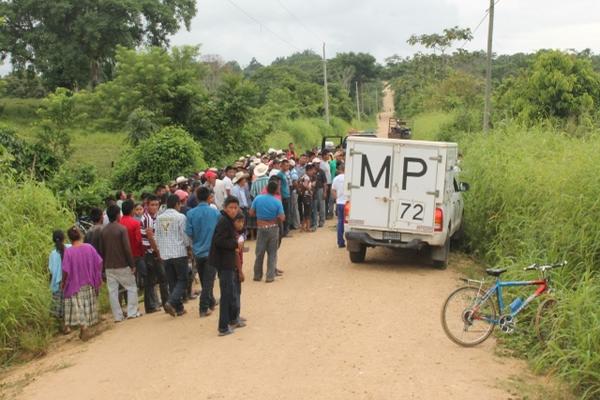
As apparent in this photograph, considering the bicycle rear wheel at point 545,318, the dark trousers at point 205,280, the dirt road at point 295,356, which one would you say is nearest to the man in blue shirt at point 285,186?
the dirt road at point 295,356

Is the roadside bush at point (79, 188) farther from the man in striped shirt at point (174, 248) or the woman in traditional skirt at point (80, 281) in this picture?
the man in striped shirt at point (174, 248)

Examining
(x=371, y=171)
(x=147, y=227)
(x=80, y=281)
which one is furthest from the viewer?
(x=371, y=171)

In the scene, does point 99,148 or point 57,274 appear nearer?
point 57,274

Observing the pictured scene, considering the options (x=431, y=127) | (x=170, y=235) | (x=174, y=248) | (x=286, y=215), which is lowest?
(x=286, y=215)

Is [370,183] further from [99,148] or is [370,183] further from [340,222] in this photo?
[99,148]

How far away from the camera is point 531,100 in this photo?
23.4 metres

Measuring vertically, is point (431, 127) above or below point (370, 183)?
above

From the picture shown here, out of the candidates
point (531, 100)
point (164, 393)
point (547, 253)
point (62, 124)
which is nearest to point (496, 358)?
point (547, 253)

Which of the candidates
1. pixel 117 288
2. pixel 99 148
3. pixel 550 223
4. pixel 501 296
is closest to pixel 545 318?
pixel 501 296

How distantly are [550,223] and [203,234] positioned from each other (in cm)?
504

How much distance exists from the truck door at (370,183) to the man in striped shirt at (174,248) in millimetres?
3551

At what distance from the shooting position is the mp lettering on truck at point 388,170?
10930 mm

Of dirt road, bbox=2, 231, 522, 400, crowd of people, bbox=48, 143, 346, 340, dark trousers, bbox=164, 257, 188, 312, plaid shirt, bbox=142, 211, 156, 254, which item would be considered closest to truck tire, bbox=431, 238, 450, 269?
dirt road, bbox=2, 231, 522, 400

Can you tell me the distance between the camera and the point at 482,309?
24.5ft
